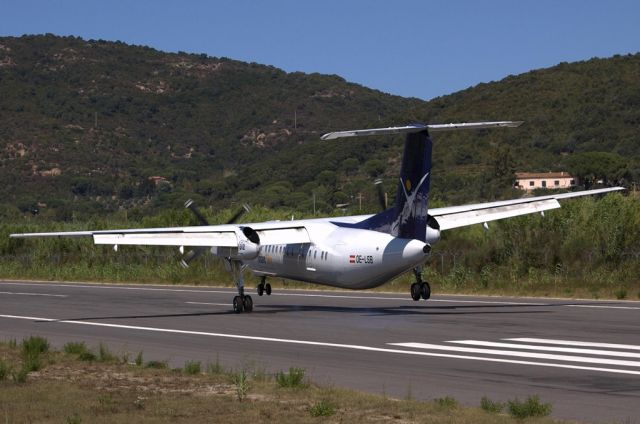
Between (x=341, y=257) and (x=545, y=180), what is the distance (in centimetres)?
7177

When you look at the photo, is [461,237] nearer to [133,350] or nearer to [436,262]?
[436,262]

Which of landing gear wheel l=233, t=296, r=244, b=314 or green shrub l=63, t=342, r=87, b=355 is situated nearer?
green shrub l=63, t=342, r=87, b=355

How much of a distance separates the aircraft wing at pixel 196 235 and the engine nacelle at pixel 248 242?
0.40 feet

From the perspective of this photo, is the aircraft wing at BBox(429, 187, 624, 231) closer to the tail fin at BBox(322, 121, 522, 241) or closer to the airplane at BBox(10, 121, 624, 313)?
the airplane at BBox(10, 121, 624, 313)

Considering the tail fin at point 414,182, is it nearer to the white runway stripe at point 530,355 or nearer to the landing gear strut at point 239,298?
the white runway stripe at point 530,355

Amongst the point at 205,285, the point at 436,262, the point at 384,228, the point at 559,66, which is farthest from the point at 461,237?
the point at 559,66

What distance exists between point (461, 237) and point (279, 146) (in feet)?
425

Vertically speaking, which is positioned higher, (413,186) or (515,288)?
(413,186)

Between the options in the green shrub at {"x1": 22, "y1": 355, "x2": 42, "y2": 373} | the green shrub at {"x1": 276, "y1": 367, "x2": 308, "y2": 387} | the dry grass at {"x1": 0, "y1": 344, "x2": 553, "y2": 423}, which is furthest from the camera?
the green shrub at {"x1": 22, "y1": 355, "x2": 42, "y2": 373}

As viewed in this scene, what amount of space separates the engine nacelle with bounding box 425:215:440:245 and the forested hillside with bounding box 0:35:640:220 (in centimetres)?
4638

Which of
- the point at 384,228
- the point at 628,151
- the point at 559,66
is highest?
the point at 559,66

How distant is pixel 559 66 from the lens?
13988cm

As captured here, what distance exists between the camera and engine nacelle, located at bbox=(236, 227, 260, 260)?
111 feet

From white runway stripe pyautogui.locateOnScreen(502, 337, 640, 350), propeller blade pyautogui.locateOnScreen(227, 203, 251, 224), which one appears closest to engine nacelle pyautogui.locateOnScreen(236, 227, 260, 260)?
propeller blade pyautogui.locateOnScreen(227, 203, 251, 224)
